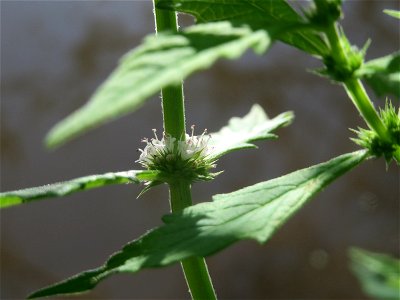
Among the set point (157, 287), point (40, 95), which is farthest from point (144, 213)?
point (40, 95)

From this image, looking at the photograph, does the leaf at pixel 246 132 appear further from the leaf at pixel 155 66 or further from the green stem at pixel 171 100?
the leaf at pixel 155 66

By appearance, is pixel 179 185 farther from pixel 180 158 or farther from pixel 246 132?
pixel 246 132

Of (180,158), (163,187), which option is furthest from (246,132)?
(163,187)

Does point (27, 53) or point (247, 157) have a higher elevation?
point (27, 53)

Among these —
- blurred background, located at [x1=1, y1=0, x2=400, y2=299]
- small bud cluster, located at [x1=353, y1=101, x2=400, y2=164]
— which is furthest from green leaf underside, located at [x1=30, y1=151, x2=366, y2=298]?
blurred background, located at [x1=1, y1=0, x2=400, y2=299]

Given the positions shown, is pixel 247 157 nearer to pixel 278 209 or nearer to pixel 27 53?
pixel 27 53
